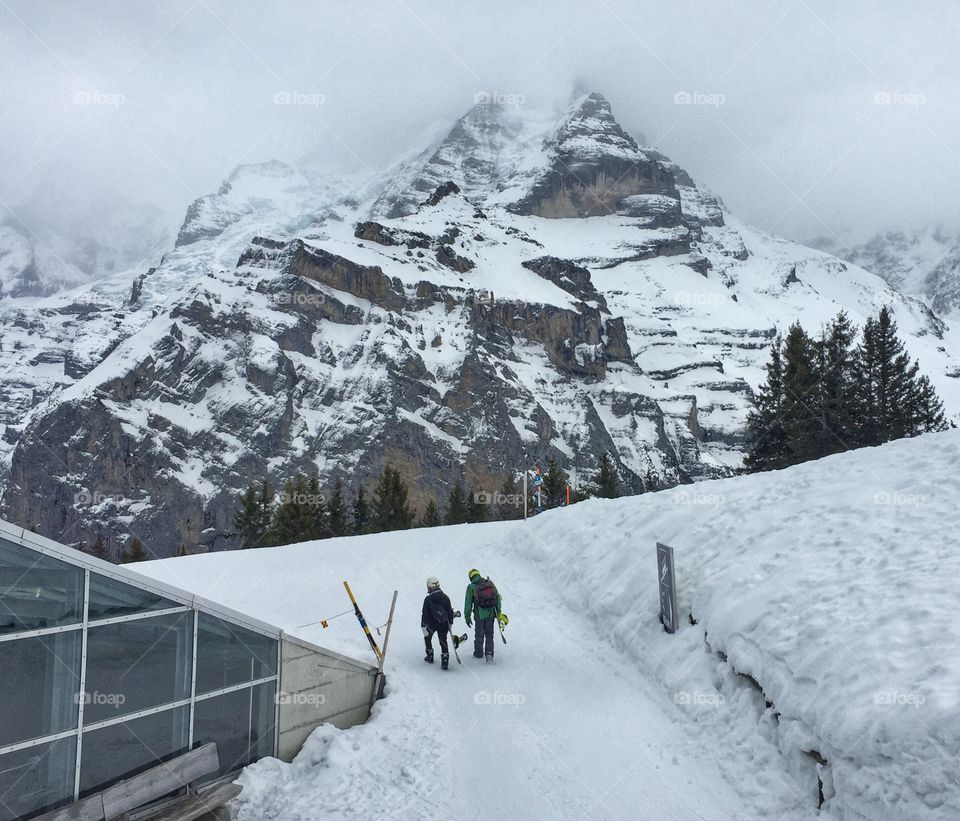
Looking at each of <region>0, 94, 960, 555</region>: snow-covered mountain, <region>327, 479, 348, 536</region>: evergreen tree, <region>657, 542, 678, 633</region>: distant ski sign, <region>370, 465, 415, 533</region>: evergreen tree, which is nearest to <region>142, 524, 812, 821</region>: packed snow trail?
<region>657, 542, 678, 633</region>: distant ski sign

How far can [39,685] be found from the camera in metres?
6.78

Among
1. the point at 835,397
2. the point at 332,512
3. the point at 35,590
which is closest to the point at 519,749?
the point at 35,590

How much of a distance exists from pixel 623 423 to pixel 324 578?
129m

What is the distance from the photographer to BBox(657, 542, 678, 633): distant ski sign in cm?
1123

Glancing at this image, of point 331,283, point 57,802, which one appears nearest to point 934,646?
point 57,802

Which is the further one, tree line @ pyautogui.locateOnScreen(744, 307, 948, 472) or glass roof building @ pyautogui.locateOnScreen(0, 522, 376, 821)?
tree line @ pyautogui.locateOnScreen(744, 307, 948, 472)

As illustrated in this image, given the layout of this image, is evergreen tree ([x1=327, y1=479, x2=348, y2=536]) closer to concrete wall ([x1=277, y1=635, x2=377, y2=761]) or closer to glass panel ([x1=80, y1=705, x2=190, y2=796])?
concrete wall ([x1=277, y1=635, x2=377, y2=761])

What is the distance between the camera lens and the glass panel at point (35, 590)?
259 inches

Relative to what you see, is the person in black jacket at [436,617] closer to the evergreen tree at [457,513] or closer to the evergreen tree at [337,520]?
the evergreen tree at [337,520]

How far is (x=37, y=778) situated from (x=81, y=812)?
594 millimetres

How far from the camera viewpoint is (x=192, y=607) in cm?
832

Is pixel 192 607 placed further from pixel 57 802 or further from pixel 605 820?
pixel 605 820

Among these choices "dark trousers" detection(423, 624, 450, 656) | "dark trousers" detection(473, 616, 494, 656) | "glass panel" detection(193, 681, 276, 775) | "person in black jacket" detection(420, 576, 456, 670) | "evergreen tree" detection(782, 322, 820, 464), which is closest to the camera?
"glass panel" detection(193, 681, 276, 775)

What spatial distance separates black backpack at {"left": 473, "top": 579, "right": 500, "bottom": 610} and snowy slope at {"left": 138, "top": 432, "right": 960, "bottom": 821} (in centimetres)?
119
